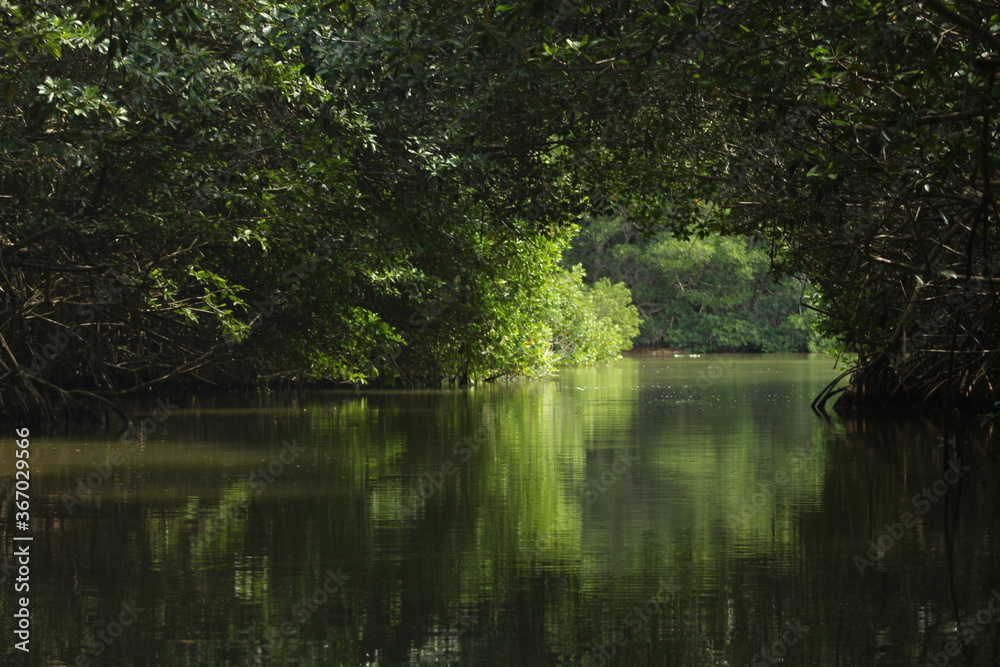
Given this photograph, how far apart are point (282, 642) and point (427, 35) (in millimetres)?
10104

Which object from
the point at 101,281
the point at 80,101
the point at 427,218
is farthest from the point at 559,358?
the point at 80,101

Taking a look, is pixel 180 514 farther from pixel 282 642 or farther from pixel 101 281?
pixel 101 281
